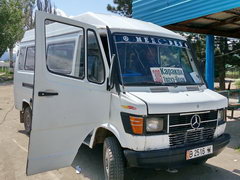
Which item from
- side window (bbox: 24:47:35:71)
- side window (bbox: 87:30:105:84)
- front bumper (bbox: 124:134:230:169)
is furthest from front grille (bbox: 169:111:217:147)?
side window (bbox: 24:47:35:71)

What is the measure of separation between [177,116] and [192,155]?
0.57 m

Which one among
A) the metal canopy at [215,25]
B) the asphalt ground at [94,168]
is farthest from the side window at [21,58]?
the metal canopy at [215,25]

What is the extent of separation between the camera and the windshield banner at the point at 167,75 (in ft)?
12.3

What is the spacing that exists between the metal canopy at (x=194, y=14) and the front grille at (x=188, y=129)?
3.36 m

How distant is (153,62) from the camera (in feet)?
12.6

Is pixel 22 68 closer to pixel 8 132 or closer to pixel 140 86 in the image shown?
pixel 8 132

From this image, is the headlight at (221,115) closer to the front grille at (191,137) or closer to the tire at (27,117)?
the front grille at (191,137)

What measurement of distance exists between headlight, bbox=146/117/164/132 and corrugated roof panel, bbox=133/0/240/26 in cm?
394

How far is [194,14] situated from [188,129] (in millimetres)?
4355

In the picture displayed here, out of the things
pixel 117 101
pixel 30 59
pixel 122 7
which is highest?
pixel 122 7

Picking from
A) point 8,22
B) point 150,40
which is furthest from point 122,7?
point 150,40

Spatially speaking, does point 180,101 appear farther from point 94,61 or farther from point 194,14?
point 194,14

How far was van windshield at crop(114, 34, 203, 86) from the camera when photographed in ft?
11.9

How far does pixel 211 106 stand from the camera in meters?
3.59
